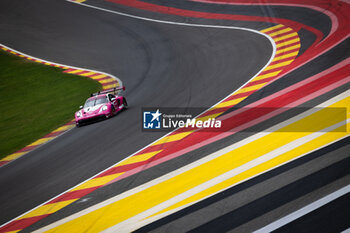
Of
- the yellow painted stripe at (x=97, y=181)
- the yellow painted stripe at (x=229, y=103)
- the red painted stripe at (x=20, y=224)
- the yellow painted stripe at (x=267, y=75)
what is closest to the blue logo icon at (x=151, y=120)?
the yellow painted stripe at (x=229, y=103)

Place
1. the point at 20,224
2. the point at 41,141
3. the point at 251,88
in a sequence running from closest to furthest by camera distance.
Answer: the point at 20,224, the point at 41,141, the point at 251,88

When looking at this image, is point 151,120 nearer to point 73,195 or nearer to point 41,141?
point 41,141

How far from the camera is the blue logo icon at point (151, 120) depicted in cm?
1447

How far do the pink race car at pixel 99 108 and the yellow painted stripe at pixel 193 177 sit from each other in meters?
7.41

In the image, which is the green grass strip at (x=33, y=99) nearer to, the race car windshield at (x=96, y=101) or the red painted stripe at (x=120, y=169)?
the race car windshield at (x=96, y=101)

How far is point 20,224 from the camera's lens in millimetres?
9516

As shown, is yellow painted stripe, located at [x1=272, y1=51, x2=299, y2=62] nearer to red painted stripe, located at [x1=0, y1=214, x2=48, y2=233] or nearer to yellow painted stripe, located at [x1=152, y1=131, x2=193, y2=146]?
yellow painted stripe, located at [x1=152, y1=131, x2=193, y2=146]

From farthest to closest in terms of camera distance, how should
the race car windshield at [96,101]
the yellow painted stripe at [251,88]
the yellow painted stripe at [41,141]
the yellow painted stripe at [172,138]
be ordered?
the race car windshield at [96,101] → the yellow painted stripe at [251,88] → the yellow painted stripe at [41,141] → the yellow painted stripe at [172,138]

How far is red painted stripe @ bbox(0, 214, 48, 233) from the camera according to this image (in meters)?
9.39

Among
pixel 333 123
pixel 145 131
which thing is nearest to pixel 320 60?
pixel 333 123

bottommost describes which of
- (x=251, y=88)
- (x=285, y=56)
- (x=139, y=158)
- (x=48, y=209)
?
(x=48, y=209)

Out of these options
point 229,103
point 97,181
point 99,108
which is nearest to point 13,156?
point 99,108

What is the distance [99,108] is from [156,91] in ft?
11.2

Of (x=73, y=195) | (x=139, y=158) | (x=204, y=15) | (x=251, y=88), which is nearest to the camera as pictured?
(x=73, y=195)
